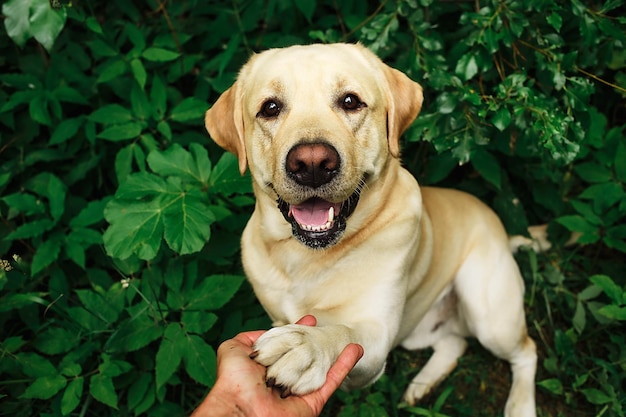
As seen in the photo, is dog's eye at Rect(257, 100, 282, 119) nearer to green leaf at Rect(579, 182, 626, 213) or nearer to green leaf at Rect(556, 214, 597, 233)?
green leaf at Rect(556, 214, 597, 233)

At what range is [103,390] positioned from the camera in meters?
2.50

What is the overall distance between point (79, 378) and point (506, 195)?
2604 mm

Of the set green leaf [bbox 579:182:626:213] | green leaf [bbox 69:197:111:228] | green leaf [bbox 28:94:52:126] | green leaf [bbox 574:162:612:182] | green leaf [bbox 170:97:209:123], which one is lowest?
green leaf [bbox 579:182:626:213]

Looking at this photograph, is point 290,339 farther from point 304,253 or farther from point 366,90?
point 366,90

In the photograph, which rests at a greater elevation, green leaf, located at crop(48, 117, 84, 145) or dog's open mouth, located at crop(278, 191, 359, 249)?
green leaf, located at crop(48, 117, 84, 145)

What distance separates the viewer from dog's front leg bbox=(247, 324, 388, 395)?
1649 millimetres

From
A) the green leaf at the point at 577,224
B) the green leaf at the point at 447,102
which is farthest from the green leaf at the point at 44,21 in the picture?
the green leaf at the point at 577,224

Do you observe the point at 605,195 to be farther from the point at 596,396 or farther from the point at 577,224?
the point at 596,396

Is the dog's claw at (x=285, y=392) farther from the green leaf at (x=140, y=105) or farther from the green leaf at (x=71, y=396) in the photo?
the green leaf at (x=140, y=105)

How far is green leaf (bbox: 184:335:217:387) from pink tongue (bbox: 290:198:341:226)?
79 cm

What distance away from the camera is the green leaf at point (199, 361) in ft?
8.00

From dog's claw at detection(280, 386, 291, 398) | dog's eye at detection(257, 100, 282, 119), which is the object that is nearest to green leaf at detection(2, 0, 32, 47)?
dog's eye at detection(257, 100, 282, 119)

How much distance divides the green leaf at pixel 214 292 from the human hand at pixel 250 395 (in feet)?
2.76

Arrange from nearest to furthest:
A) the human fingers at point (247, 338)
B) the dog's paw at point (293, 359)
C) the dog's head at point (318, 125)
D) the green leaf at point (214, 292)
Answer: the dog's paw at point (293, 359)
the human fingers at point (247, 338)
the dog's head at point (318, 125)
the green leaf at point (214, 292)
